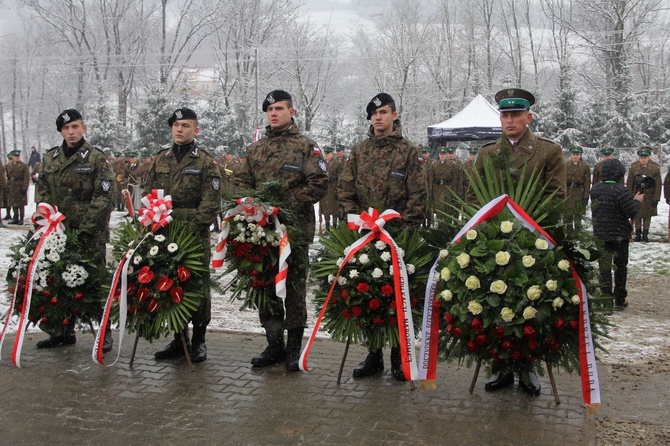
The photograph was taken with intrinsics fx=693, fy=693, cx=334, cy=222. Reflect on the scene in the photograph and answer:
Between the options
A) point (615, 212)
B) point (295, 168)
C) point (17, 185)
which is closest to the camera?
point (295, 168)

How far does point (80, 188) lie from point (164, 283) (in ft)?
5.14

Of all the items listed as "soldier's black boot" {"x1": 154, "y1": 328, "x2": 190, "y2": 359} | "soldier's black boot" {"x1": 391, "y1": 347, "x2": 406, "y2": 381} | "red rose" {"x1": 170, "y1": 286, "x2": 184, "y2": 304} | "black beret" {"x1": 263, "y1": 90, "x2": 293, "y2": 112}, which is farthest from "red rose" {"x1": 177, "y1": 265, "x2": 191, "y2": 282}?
"soldier's black boot" {"x1": 391, "y1": 347, "x2": 406, "y2": 381}

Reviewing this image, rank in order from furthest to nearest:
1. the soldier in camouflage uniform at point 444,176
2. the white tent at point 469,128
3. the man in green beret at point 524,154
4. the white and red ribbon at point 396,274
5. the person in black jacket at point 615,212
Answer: the white tent at point 469,128 < the soldier in camouflage uniform at point 444,176 < the person in black jacket at point 615,212 < the man in green beret at point 524,154 < the white and red ribbon at point 396,274

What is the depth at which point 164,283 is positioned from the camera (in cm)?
565

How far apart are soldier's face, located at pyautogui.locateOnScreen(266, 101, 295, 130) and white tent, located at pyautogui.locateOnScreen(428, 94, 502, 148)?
18704mm

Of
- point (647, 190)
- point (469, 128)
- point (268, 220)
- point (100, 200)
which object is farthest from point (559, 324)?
point (469, 128)

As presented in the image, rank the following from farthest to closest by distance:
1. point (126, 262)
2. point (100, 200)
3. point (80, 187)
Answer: point (80, 187) < point (100, 200) < point (126, 262)

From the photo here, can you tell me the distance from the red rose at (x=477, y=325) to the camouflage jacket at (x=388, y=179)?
128 centimetres

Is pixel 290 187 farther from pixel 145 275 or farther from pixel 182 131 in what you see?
pixel 145 275

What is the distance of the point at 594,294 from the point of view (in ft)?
15.3

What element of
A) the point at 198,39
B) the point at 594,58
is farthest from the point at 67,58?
the point at 594,58

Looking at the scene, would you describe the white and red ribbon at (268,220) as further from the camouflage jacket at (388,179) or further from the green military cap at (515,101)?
the green military cap at (515,101)

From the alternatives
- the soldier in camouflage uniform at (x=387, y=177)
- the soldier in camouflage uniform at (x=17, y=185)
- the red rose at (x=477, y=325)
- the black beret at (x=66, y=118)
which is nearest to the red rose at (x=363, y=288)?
the soldier in camouflage uniform at (x=387, y=177)

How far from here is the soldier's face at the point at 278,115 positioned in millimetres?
5906
